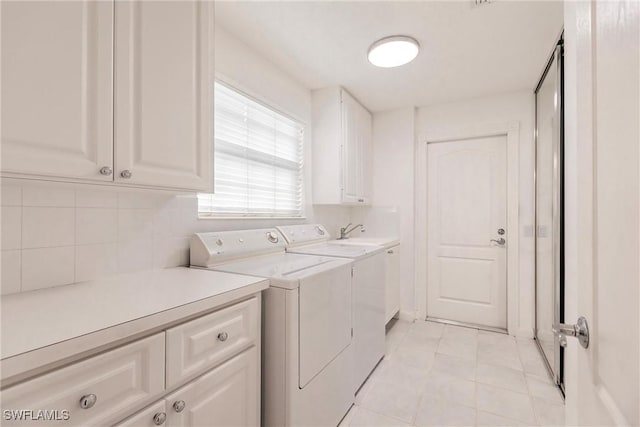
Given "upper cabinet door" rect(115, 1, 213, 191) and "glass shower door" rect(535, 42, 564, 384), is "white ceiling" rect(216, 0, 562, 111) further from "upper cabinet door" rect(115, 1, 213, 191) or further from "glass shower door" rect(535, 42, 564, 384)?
"upper cabinet door" rect(115, 1, 213, 191)

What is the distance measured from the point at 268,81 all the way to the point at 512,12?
1664mm

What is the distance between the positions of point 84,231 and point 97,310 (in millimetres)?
526

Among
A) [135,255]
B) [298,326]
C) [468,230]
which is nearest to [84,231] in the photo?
[135,255]

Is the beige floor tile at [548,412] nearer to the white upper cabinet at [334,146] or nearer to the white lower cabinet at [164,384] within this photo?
the white lower cabinet at [164,384]

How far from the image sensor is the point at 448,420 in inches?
66.9

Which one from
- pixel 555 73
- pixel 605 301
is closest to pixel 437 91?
pixel 555 73

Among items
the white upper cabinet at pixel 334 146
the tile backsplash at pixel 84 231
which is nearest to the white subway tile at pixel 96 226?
the tile backsplash at pixel 84 231

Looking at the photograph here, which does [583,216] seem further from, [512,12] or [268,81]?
[268,81]

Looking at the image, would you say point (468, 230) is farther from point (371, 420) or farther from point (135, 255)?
point (135, 255)

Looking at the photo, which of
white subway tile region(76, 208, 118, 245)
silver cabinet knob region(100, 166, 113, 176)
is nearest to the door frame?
white subway tile region(76, 208, 118, 245)

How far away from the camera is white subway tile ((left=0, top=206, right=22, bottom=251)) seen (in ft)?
3.34

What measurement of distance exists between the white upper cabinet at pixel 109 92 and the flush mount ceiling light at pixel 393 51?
1.15m

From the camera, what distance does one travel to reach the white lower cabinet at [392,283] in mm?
2890

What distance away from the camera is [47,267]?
43.8 inches
